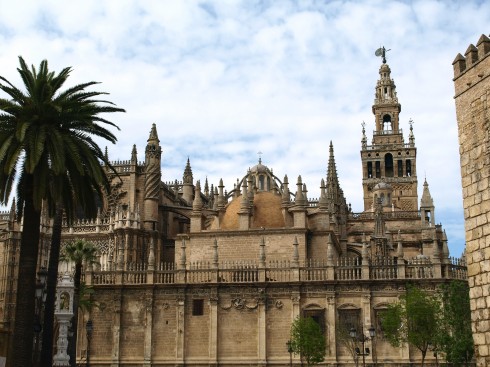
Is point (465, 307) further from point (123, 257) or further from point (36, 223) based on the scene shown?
point (123, 257)

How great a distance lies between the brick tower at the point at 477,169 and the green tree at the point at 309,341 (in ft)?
66.9

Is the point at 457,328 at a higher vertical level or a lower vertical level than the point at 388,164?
lower

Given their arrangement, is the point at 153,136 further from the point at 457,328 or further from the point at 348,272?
the point at 457,328

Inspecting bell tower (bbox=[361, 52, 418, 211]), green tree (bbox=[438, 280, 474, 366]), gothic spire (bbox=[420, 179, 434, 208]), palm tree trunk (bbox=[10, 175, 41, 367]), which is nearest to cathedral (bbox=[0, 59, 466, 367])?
green tree (bbox=[438, 280, 474, 366])

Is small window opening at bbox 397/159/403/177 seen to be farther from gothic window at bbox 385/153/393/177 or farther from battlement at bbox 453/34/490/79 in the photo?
battlement at bbox 453/34/490/79

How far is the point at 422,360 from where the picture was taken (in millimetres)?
34156

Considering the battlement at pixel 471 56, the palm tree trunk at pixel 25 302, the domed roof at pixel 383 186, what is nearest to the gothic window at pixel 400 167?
the domed roof at pixel 383 186

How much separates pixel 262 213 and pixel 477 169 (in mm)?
29165

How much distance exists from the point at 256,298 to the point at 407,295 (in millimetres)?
8502

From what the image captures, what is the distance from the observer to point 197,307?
39.9 m

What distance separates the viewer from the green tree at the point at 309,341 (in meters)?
35.1

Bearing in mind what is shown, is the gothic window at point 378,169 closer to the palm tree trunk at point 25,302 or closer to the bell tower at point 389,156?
the bell tower at point 389,156

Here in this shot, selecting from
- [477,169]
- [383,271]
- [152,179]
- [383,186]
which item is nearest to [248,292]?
[383,271]

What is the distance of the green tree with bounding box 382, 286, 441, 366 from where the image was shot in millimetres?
33438
